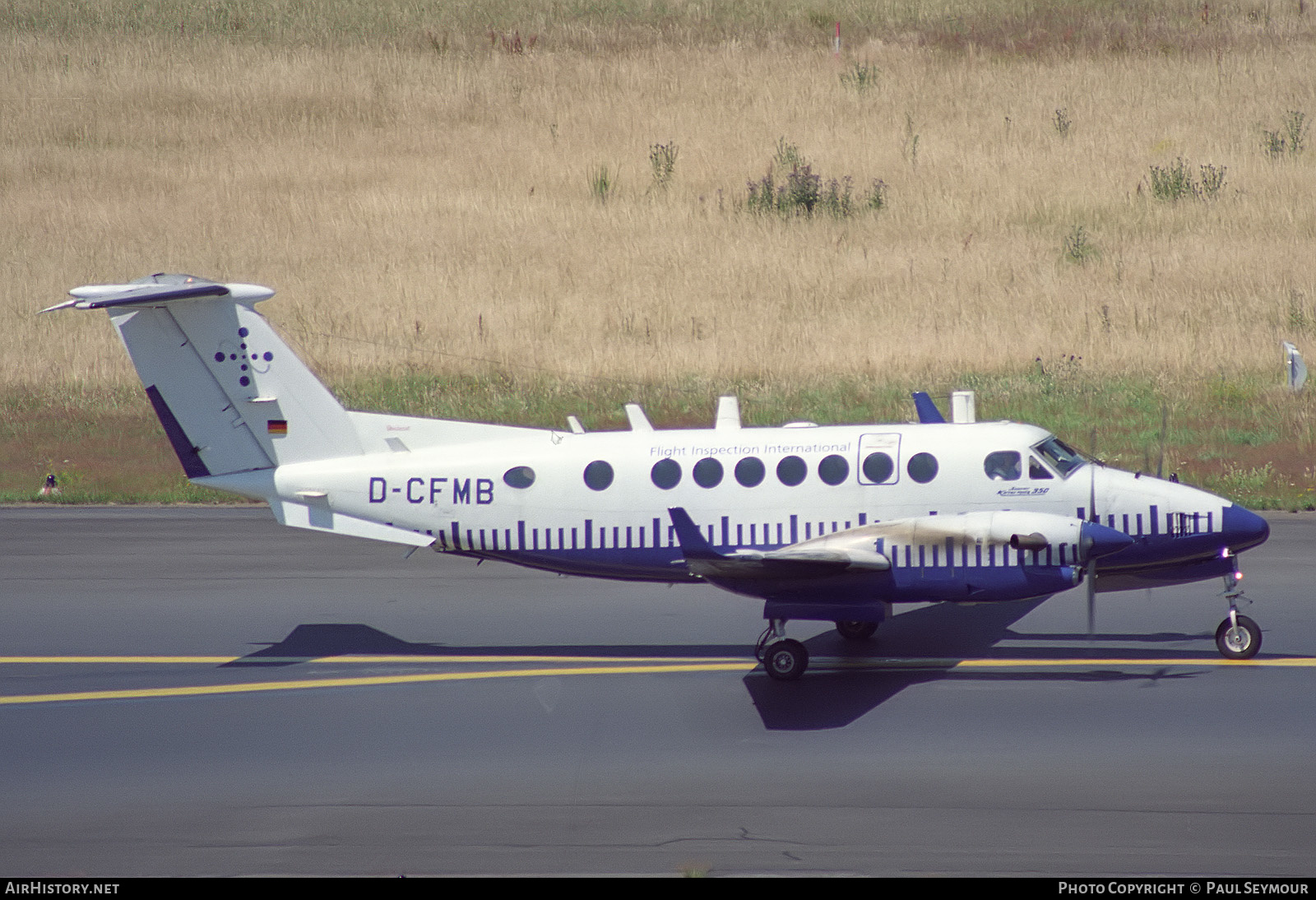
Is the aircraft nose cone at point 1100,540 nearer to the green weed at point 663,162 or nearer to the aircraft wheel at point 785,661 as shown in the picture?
the aircraft wheel at point 785,661

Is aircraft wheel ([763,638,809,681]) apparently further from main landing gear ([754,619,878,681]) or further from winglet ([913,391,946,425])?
winglet ([913,391,946,425])

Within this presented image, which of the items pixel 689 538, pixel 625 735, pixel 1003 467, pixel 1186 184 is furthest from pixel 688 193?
pixel 625 735

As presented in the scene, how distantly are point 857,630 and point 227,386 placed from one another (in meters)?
6.88

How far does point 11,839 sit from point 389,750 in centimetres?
278

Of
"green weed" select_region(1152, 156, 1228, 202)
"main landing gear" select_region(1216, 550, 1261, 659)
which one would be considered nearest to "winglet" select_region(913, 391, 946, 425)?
"main landing gear" select_region(1216, 550, 1261, 659)

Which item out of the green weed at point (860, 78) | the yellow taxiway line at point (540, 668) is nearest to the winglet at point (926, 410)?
the yellow taxiway line at point (540, 668)

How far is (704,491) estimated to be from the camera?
41.1ft

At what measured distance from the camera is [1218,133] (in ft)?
145

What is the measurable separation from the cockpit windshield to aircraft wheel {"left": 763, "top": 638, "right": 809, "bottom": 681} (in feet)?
9.98

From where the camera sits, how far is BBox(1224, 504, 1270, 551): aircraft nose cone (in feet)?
39.1

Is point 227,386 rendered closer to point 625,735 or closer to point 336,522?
point 336,522

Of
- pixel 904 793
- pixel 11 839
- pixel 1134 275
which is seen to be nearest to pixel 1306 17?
pixel 1134 275

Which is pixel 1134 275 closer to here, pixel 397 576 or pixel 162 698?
pixel 397 576

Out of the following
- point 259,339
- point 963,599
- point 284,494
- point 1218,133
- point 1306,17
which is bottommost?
point 963,599
